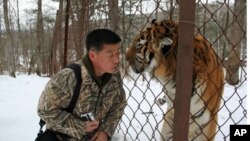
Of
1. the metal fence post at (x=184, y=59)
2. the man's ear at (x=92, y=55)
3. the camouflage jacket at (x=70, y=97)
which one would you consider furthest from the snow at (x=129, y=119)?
the metal fence post at (x=184, y=59)

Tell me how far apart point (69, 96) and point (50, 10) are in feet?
84.0

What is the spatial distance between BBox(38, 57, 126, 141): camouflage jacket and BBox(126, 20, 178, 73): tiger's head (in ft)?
2.08

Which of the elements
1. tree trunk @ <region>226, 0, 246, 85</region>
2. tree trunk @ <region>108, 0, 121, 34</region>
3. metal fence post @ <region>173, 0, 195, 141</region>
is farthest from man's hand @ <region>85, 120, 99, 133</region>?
tree trunk @ <region>226, 0, 246, 85</region>

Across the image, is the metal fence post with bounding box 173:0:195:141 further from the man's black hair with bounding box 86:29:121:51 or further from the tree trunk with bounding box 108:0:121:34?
the tree trunk with bounding box 108:0:121:34

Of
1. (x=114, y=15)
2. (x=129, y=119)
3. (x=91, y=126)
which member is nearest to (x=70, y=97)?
(x=91, y=126)

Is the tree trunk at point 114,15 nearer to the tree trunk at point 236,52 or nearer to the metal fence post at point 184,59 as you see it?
the tree trunk at point 236,52

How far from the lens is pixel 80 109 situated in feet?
7.42

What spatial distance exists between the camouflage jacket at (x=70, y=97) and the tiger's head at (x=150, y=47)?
635 millimetres

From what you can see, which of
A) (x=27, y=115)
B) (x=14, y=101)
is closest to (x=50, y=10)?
(x=14, y=101)

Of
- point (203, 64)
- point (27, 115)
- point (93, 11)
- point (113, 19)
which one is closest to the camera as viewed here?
point (113, 19)

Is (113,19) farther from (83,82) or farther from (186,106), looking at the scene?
(186,106)

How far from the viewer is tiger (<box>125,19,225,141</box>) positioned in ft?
9.53

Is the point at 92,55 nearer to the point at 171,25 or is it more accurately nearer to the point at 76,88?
the point at 76,88

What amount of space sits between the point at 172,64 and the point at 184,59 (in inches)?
47.5
